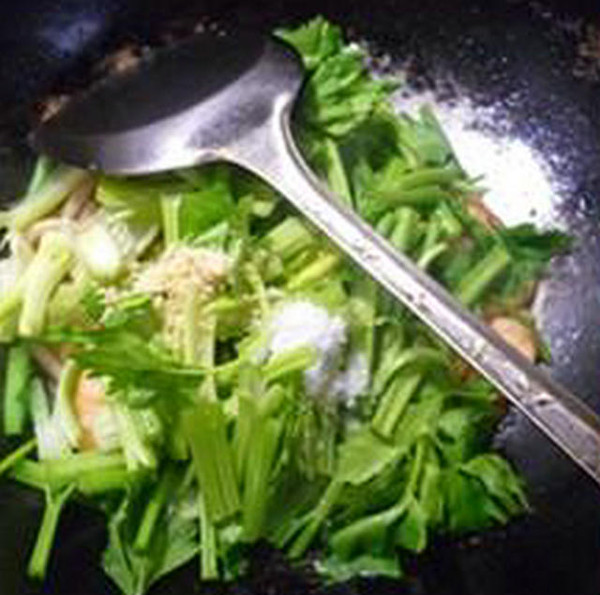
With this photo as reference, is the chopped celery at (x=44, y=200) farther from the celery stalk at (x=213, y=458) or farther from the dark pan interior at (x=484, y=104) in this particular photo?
the celery stalk at (x=213, y=458)

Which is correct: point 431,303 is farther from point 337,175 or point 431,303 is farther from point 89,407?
point 89,407

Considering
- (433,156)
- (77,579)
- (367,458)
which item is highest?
(433,156)

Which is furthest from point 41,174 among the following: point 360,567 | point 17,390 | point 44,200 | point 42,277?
point 360,567

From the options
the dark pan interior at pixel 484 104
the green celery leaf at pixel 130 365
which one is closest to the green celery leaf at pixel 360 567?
the dark pan interior at pixel 484 104

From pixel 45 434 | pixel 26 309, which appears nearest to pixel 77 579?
pixel 45 434

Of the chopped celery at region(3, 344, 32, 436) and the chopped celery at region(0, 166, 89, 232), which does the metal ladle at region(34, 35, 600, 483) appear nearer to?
the chopped celery at region(0, 166, 89, 232)

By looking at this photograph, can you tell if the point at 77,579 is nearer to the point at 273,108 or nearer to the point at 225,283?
the point at 225,283
